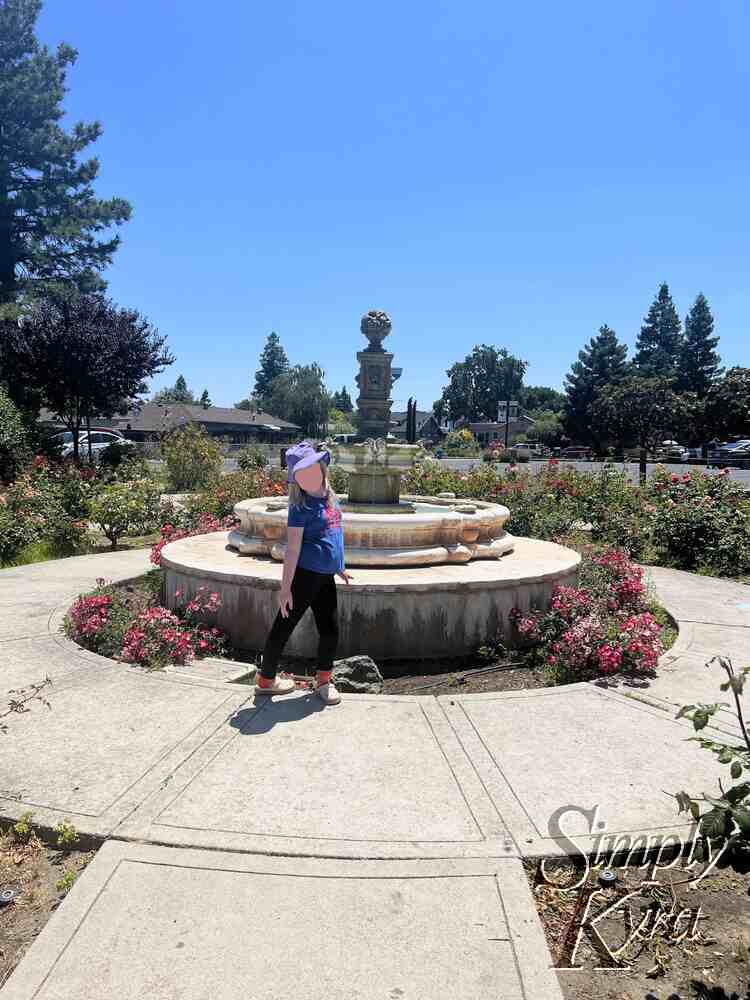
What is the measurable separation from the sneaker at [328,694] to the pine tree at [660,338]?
72.0 metres

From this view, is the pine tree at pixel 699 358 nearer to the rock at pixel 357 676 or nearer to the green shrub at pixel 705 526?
the green shrub at pixel 705 526

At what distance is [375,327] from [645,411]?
44146mm

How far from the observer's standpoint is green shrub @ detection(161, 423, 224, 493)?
17641mm

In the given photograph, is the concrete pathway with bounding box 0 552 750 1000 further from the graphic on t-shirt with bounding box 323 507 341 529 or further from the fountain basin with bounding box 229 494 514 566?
the fountain basin with bounding box 229 494 514 566

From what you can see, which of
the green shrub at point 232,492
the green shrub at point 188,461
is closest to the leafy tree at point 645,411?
the green shrub at point 188,461

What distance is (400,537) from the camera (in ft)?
19.7

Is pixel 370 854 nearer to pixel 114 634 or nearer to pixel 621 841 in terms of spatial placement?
pixel 621 841

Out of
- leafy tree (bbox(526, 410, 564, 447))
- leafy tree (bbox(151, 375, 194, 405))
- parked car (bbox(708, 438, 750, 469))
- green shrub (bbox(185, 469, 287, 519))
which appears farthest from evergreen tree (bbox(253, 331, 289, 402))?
green shrub (bbox(185, 469, 287, 519))

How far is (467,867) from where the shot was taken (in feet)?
7.93

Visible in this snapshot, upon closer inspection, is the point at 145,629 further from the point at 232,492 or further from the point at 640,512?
the point at 640,512

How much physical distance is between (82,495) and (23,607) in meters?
4.41

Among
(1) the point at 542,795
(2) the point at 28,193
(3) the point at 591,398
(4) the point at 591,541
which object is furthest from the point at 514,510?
(3) the point at 591,398

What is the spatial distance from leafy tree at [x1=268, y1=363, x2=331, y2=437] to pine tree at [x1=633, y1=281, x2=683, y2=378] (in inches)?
1435

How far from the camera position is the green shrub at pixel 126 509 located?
9.80m
